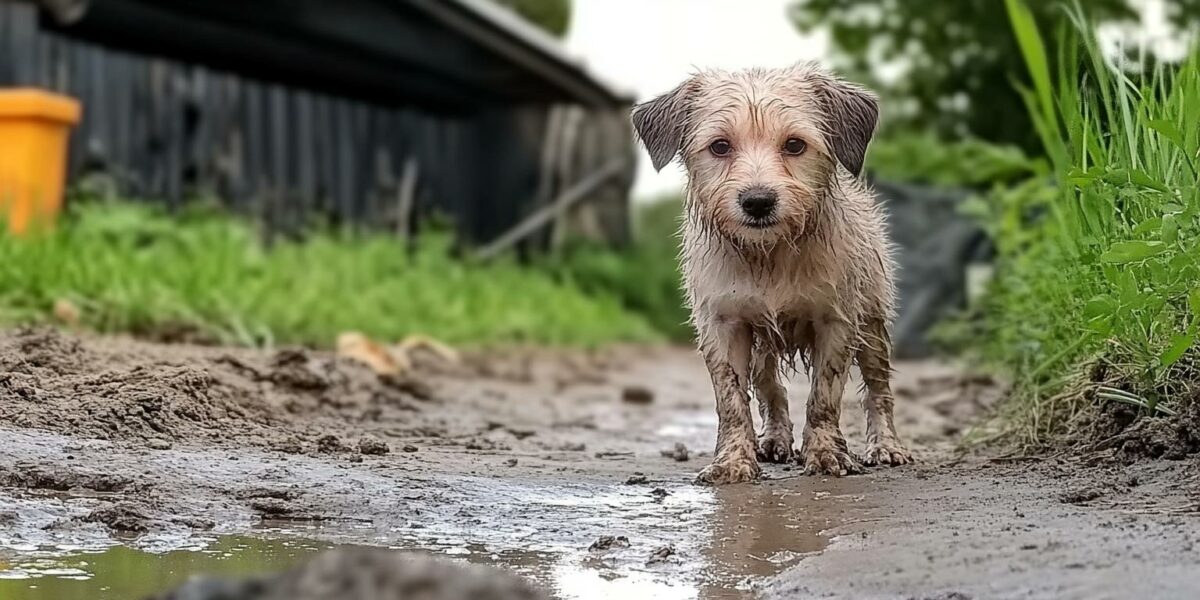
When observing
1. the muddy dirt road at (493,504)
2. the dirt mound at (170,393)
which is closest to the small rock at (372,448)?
the muddy dirt road at (493,504)

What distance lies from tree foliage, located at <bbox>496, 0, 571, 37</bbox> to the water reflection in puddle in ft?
60.5

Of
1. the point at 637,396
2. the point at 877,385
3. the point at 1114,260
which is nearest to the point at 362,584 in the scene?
the point at 1114,260

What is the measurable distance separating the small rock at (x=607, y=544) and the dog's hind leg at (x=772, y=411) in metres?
1.74

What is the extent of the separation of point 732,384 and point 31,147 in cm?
605

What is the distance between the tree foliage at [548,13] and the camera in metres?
22.2

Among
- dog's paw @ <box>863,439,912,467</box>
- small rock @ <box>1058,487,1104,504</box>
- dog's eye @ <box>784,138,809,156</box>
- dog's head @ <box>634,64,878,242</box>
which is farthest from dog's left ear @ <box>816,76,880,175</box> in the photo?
small rock @ <box>1058,487,1104,504</box>

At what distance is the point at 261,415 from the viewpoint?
5.34 metres

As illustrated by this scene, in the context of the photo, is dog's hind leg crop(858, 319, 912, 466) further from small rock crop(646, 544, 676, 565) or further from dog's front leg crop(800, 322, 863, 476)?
small rock crop(646, 544, 676, 565)

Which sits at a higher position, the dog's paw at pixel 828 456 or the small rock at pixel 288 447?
the dog's paw at pixel 828 456

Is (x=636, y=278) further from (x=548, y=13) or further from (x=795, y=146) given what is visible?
(x=795, y=146)

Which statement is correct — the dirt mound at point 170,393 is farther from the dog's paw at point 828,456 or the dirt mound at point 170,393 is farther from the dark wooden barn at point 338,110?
the dark wooden barn at point 338,110

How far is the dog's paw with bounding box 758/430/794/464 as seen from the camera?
5266mm

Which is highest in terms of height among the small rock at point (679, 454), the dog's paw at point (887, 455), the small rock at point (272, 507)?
the dog's paw at point (887, 455)

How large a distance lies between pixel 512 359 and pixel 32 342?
5.14 metres
